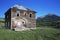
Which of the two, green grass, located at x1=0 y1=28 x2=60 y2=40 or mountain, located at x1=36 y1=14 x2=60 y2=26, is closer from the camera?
green grass, located at x1=0 y1=28 x2=60 y2=40

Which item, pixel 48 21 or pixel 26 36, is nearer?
pixel 26 36

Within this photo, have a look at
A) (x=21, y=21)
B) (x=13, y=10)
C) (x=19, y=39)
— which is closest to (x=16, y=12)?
(x=13, y=10)

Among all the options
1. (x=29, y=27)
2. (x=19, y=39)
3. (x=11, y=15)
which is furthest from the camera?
(x=29, y=27)

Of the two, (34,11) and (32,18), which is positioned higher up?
(34,11)

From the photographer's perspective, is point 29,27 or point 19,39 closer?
point 19,39

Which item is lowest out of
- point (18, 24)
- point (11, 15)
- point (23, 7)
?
point (18, 24)

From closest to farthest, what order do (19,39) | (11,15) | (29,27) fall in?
(19,39), (11,15), (29,27)

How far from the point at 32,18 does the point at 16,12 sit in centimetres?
556

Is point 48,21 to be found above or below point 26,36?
above

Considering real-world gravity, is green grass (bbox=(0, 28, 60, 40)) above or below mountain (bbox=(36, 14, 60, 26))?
below

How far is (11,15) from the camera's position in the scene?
31.0 metres

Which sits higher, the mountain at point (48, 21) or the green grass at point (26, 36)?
the mountain at point (48, 21)

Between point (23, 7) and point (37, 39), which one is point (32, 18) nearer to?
point (23, 7)

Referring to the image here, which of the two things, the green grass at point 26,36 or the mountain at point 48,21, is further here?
the mountain at point 48,21
